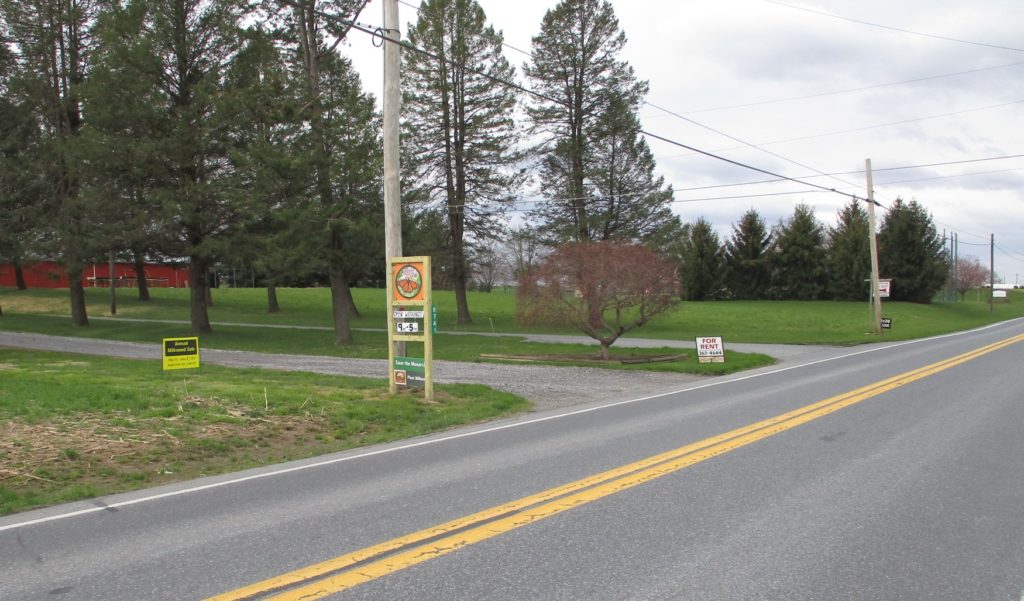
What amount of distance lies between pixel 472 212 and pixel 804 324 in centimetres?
2355

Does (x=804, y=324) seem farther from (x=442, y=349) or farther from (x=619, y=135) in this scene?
(x=442, y=349)

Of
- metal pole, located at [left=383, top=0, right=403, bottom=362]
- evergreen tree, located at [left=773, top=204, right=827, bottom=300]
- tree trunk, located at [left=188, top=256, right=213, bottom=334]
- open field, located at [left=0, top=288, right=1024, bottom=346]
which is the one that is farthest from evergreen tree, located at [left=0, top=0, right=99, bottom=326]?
evergreen tree, located at [left=773, top=204, right=827, bottom=300]

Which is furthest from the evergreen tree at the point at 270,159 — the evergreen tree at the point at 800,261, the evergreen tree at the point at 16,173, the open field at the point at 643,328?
the evergreen tree at the point at 800,261

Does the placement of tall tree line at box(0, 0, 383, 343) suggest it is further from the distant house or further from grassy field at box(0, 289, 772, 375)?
the distant house

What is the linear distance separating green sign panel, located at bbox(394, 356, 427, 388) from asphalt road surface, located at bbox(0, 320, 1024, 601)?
3556 mm

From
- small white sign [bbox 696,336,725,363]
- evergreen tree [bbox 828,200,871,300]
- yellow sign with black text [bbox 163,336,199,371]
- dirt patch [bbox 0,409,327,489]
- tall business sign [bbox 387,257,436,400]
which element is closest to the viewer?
dirt patch [bbox 0,409,327,489]

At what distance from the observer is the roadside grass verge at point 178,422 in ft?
25.9

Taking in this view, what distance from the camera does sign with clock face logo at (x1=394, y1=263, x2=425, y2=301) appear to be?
12.9 meters

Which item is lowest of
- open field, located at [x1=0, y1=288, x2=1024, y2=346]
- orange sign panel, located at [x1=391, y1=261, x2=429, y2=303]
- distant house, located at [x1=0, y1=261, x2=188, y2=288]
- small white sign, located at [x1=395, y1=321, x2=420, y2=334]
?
open field, located at [x1=0, y1=288, x2=1024, y2=346]

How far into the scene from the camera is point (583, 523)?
5660 mm

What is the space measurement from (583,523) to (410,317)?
26.9 ft

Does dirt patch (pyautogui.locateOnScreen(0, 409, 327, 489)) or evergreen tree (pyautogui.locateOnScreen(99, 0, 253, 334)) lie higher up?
evergreen tree (pyautogui.locateOnScreen(99, 0, 253, 334))

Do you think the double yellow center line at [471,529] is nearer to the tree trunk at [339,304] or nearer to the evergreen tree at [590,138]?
the tree trunk at [339,304]

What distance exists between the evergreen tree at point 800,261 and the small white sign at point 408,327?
202ft
